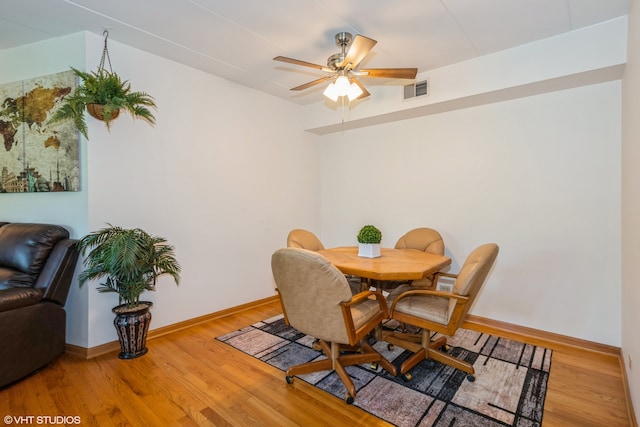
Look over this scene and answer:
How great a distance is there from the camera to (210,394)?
208cm

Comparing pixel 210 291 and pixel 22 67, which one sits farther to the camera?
pixel 210 291

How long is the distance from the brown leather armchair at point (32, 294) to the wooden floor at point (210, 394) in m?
0.18

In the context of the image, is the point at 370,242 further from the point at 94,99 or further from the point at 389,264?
the point at 94,99

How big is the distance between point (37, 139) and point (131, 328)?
1.91m

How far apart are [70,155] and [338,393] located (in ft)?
9.42

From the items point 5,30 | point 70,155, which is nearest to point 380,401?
point 70,155

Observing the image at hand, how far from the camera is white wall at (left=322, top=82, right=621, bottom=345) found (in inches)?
105

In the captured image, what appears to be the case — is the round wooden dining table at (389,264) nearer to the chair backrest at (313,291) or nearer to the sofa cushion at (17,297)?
the chair backrest at (313,291)

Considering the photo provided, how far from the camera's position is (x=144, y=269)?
2.54m

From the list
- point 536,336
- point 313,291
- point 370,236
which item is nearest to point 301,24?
point 370,236

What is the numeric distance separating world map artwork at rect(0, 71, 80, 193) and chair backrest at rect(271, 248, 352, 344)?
2.01 metres

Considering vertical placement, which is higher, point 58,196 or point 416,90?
point 416,90

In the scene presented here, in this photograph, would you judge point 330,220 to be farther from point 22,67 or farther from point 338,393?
point 22,67

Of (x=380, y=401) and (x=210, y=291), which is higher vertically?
(x=210, y=291)
